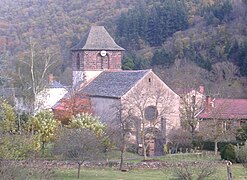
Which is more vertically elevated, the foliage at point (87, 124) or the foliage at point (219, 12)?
the foliage at point (219, 12)

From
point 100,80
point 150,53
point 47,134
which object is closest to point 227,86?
point 100,80

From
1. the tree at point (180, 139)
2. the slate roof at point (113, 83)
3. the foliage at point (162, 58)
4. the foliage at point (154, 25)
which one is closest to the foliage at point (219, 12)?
the foliage at point (154, 25)

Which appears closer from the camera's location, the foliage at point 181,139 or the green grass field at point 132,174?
the green grass field at point 132,174

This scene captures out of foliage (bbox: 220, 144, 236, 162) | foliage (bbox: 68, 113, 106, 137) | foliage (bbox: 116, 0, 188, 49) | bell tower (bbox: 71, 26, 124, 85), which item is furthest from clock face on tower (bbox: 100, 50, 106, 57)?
foliage (bbox: 116, 0, 188, 49)

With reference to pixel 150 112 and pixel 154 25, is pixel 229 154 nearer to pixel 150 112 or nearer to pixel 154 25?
pixel 150 112

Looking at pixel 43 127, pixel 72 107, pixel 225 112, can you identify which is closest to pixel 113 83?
pixel 72 107

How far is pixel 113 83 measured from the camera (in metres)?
50.8

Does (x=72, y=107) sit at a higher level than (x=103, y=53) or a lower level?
lower

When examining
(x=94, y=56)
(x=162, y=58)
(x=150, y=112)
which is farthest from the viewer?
(x=162, y=58)

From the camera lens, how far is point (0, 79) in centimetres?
1975

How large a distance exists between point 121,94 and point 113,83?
11.8ft

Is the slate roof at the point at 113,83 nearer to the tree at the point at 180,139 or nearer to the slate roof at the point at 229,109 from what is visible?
the tree at the point at 180,139

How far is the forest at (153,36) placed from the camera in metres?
69.4

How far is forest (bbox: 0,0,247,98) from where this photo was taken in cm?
6938
